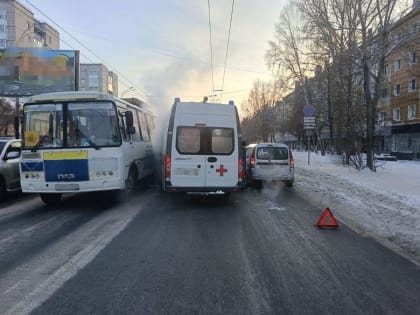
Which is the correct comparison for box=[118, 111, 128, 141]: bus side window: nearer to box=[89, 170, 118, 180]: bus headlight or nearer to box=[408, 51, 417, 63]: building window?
box=[89, 170, 118, 180]: bus headlight

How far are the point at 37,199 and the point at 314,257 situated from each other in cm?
863

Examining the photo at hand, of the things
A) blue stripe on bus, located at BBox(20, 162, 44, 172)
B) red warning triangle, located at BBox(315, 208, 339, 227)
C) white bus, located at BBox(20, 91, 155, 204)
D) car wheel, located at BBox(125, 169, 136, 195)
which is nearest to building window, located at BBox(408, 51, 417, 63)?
red warning triangle, located at BBox(315, 208, 339, 227)

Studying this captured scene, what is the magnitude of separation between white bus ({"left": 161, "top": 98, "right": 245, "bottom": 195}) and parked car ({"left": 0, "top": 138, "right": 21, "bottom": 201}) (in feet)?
14.6

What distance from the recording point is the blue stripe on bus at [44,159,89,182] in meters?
8.58

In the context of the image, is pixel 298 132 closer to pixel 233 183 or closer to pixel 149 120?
pixel 149 120

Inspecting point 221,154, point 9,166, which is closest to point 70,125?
point 9,166

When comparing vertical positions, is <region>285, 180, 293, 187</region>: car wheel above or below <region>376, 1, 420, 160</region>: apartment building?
below

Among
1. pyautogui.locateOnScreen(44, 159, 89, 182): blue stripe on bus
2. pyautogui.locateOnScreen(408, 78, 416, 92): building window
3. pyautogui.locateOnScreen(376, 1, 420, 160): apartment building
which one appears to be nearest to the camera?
pyautogui.locateOnScreen(44, 159, 89, 182): blue stripe on bus

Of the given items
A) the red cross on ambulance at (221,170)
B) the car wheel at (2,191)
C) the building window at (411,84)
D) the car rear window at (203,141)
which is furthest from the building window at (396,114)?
the car wheel at (2,191)

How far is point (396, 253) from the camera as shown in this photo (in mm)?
5438

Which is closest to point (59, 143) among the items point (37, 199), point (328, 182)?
point (37, 199)

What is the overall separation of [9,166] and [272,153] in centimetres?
840

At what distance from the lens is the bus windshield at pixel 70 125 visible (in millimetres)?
8742

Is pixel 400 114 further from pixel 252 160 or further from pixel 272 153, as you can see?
pixel 252 160
